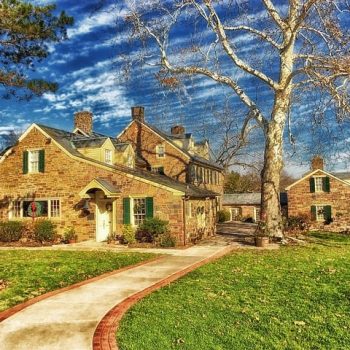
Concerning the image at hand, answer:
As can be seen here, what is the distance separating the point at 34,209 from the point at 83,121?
1083 centimetres

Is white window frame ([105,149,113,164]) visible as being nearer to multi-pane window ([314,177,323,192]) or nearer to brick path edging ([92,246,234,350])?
brick path edging ([92,246,234,350])

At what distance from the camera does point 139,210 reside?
68.0ft

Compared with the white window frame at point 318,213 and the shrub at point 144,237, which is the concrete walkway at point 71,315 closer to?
the shrub at point 144,237

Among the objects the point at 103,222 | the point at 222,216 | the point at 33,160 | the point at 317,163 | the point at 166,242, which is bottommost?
the point at 166,242

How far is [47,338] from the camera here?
19.8ft

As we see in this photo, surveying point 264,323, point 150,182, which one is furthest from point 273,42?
point 264,323

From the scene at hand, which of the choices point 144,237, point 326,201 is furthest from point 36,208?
point 326,201

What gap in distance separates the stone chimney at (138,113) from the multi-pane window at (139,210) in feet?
50.2

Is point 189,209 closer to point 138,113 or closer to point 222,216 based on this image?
point 138,113

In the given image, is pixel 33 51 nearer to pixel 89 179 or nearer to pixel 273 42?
pixel 89 179

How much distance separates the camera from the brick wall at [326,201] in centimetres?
3462

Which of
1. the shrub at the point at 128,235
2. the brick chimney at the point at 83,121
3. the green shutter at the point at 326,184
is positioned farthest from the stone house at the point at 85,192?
the green shutter at the point at 326,184

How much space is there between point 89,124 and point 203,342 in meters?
26.6

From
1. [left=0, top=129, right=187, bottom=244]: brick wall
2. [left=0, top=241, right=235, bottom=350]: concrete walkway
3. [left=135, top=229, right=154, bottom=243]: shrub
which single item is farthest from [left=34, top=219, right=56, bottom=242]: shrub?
[left=0, top=241, right=235, bottom=350]: concrete walkway
